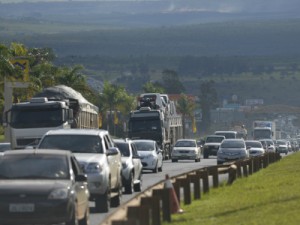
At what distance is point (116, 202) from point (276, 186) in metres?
5.50

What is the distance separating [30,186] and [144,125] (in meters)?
52.5

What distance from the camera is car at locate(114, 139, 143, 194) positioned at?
116 ft

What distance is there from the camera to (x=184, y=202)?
2997 cm

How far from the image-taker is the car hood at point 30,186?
22.2m

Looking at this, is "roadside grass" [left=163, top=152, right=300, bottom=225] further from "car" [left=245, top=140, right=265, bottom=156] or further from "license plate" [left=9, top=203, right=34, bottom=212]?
"car" [left=245, top=140, right=265, bottom=156]

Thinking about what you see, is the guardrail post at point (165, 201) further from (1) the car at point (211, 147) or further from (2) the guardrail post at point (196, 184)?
(1) the car at point (211, 147)

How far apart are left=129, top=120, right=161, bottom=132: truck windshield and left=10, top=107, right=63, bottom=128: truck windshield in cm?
2624

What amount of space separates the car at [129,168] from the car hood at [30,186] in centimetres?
1227

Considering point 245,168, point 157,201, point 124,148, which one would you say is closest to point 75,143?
point 157,201

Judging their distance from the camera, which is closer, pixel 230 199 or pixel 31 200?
pixel 31 200

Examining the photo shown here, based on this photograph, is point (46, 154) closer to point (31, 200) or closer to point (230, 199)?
point (31, 200)

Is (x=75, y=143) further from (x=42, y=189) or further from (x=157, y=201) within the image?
(x=157, y=201)

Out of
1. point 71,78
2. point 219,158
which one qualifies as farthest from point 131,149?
point 71,78

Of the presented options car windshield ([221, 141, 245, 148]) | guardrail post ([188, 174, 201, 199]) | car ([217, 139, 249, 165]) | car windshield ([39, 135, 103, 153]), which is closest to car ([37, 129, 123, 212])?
car windshield ([39, 135, 103, 153])
